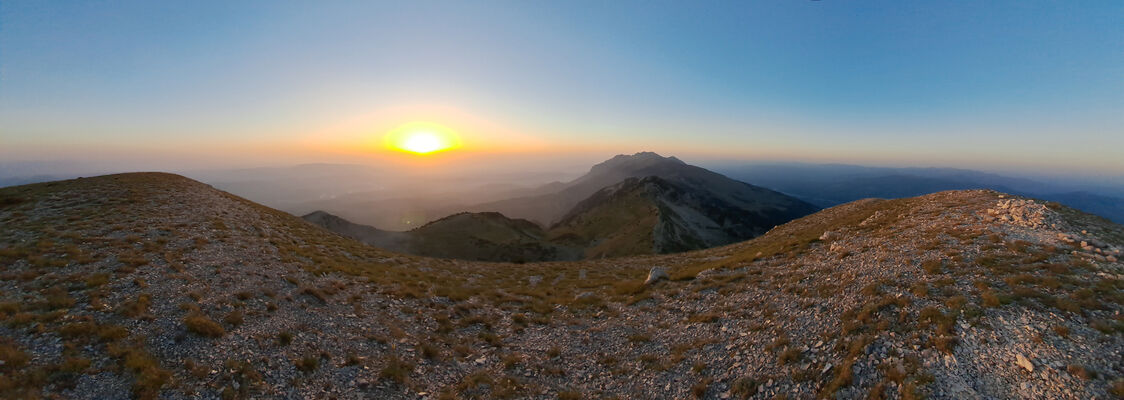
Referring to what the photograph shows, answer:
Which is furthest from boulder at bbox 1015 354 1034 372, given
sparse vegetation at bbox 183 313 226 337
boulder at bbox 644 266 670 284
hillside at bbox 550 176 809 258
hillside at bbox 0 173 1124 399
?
hillside at bbox 550 176 809 258

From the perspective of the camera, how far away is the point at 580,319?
910 inches

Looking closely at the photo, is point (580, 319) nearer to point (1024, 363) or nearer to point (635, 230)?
point (1024, 363)

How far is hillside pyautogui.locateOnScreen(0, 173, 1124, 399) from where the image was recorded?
11914mm

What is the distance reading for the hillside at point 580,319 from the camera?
39.1 ft

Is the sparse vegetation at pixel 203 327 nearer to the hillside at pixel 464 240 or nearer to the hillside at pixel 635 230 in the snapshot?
the hillside at pixel 464 240

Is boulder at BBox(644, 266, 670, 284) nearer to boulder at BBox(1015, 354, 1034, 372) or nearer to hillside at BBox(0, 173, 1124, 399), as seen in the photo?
hillside at BBox(0, 173, 1124, 399)

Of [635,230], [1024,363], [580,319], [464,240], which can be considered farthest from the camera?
[635,230]

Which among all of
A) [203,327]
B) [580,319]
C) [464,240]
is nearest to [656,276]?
[580,319]

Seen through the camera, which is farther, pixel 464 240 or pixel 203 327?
pixel 464 240

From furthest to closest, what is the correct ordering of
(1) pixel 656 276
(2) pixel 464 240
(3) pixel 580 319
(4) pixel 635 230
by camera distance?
(4) pixel 635 230 → (2) pixel 464 240 → (1) pixel 656 276 → (3) pixel 580 319

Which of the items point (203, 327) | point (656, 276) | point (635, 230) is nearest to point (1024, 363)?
point (656, 276)

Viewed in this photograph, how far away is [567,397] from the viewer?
14.4 metres

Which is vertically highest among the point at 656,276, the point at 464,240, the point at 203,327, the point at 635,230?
the point at 203,327

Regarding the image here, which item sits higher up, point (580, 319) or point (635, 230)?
point (580, 319)
